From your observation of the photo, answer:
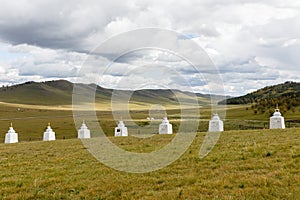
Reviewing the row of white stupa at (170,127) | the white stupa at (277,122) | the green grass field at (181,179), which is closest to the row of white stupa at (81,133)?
the row of white stupa at (170,127)

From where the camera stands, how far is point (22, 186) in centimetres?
1336

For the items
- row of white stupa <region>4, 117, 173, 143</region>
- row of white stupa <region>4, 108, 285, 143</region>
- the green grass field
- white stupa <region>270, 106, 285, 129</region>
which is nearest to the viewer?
the green grass field

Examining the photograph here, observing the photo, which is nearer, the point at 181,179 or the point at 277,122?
the point at 181,179

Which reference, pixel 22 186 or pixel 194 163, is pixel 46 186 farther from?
pixel 194 163

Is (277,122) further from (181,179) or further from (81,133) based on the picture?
(181,179)

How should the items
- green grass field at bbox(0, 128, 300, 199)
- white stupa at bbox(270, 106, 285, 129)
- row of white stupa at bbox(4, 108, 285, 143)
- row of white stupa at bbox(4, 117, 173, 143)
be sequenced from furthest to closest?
row of white stupa at bbox(4, 117, 173, 143) < row of white stupa at bbox(4, 108, 285, 143) < white stupa at bbox(270, 106, 285, 129) < green grass field at bbox(0, 128, 300, 199)

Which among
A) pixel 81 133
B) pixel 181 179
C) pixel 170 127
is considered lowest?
pixel 181 179

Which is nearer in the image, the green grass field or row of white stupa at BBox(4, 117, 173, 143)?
the green grass field

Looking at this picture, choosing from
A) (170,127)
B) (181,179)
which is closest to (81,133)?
(170,127)

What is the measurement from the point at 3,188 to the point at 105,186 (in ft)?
11.9

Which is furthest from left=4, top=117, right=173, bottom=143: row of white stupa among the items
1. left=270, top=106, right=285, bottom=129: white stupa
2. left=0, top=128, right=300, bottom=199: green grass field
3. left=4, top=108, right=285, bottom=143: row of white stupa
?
left=0, top=128, right=300, bottom=199: green grass field

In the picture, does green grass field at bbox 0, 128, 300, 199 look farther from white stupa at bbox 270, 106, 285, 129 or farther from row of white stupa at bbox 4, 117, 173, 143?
row of white stupa at bbox 4, 117, 173, 143

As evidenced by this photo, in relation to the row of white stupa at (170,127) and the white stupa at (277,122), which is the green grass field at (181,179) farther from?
the row of white stupa at (170,127)

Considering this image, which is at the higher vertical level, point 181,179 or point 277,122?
point 277,122
